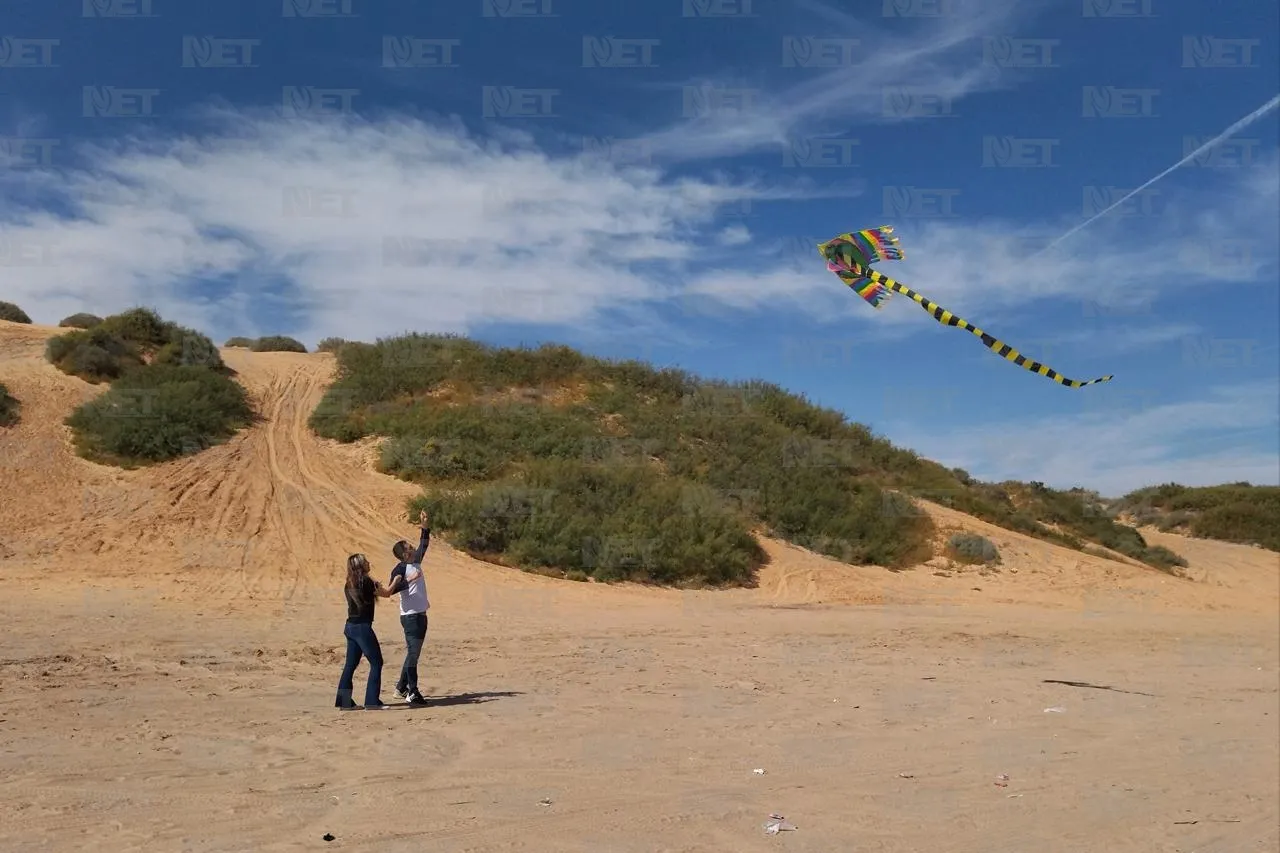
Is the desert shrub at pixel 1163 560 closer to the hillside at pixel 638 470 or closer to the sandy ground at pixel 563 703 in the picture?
the hillside at pixel 638 470

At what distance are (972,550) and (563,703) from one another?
1719cm

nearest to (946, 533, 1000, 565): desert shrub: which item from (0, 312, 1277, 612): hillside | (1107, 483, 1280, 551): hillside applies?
(0, 312, 1277, 612): hillside

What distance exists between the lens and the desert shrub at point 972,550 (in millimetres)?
23766

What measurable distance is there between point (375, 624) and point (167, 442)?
11.5m

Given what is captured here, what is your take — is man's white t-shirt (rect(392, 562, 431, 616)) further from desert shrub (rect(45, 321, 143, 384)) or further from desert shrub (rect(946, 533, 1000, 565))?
desert shrub (rect(45, 321, 143, 384))

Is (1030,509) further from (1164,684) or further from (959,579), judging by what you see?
(1164,684)

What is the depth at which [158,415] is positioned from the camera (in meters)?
22.7

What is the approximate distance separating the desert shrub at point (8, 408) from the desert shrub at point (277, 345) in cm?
2067

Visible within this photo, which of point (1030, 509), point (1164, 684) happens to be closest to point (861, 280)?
point (1164, 684)

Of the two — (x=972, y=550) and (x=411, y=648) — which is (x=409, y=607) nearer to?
(x=411, y=648)

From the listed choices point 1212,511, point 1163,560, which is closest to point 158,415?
point 1163,560

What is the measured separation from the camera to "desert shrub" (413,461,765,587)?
18875 millimetres

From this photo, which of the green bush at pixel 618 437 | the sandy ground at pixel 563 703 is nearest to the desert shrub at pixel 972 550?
the green bush at pixel 618 437

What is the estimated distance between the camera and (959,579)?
22.4 metres
